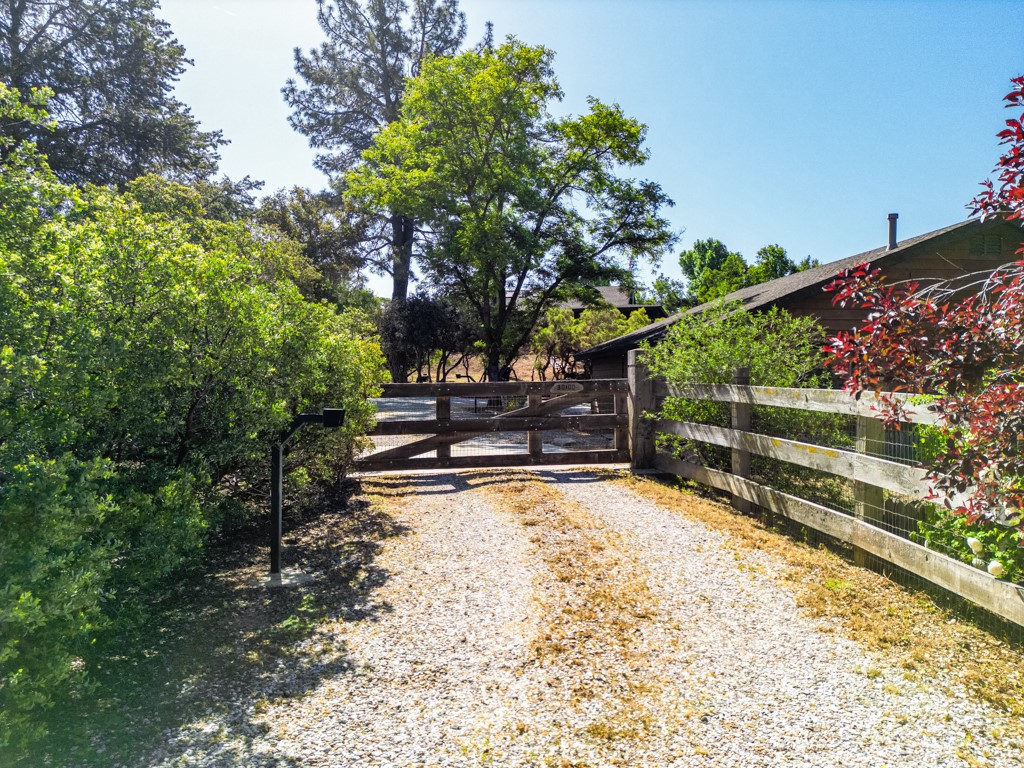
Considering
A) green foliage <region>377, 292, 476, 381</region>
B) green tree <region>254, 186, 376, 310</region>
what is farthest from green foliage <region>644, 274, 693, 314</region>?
green tree <region>254, 186, 376, 310</region>

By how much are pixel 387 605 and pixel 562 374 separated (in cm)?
2892

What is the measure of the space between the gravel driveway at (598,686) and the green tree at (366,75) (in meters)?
28.6

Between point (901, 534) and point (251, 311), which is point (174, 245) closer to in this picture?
point (251, 311)

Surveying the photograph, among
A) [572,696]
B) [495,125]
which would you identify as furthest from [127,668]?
[495,125]

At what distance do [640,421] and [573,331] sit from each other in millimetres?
23152

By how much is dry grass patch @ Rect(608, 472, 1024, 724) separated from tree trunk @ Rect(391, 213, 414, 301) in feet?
95.9

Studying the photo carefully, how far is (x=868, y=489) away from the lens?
426 centimetres

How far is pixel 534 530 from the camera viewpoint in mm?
5348

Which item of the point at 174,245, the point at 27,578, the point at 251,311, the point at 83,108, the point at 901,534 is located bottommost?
the point at 901,534

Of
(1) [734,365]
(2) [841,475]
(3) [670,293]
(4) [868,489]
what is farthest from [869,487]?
(3) [670,293]

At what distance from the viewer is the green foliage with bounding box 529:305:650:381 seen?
2962cm

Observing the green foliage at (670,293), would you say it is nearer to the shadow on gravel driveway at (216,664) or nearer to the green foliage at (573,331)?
the green foliage at (573,331)

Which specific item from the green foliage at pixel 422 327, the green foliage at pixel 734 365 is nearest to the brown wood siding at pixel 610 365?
the green foliage at pixel 422 327

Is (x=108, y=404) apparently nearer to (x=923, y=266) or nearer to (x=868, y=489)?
(x=868, y=489)
